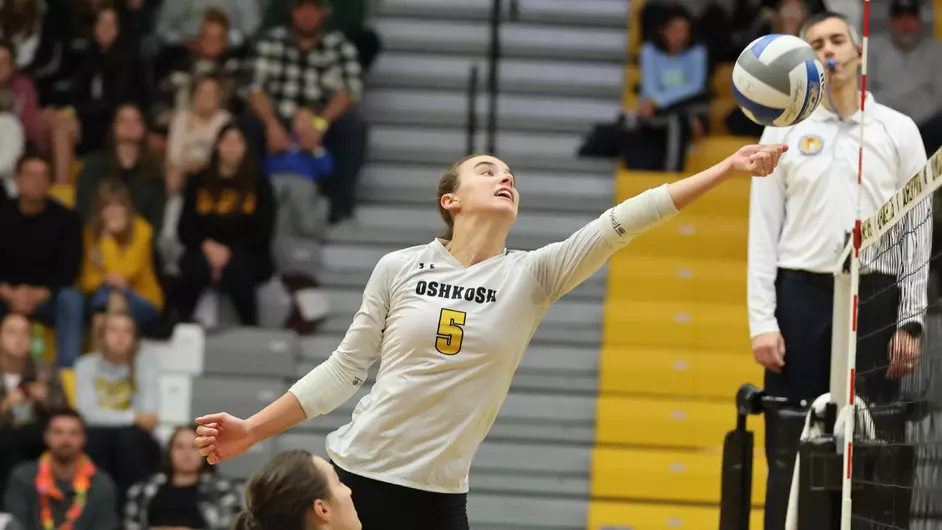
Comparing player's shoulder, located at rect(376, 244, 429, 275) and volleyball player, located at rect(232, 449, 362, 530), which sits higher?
player's shoulder, located at rect(376, 244, 429, 275)

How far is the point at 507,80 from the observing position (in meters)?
12.8

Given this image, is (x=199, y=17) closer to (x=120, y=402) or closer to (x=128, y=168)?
(x=128, y=168)

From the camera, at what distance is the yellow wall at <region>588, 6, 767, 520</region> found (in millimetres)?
9859

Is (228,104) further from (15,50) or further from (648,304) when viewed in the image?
(648,304)

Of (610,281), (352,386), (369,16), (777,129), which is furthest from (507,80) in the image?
(352,386)

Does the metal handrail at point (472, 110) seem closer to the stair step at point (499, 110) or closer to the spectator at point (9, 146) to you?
the stair step at point (499, 110)

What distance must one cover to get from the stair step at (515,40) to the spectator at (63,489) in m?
5.00

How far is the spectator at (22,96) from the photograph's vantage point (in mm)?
12281

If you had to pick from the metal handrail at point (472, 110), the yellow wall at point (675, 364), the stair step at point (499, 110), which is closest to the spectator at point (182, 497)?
the yellow wall at point (675, 364)

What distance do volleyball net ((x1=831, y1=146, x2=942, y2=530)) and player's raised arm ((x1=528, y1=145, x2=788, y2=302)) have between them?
565mm

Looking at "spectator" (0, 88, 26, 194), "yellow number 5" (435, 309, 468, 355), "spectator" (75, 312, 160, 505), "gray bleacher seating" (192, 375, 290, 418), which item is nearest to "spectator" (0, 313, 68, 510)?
"spectator" (75, 312, 160, 505)

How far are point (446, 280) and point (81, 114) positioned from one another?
8.23 meters

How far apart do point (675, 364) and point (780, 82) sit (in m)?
5.76

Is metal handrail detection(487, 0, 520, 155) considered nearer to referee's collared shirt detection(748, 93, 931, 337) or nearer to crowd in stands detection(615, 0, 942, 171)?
crowd in stands detection(615, 0, 942, 171)
